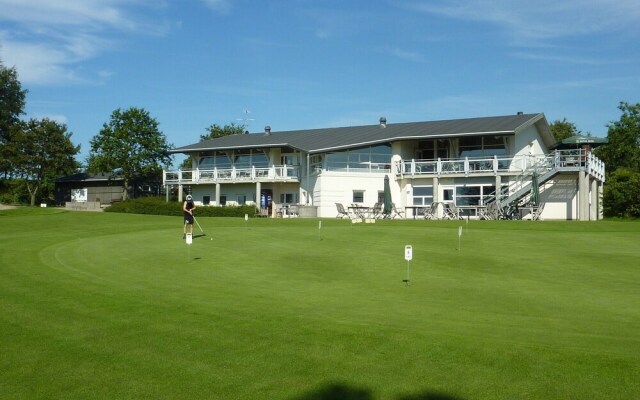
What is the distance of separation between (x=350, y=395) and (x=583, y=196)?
38347 mm

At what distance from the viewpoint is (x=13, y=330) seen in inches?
375

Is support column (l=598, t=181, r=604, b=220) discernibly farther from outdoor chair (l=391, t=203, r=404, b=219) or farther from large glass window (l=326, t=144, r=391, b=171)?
large glass window (l=326, t=144, r=391, b=171)

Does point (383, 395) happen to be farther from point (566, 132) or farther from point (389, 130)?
point (566, 132)

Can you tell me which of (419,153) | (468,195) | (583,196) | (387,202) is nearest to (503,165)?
(468,195)

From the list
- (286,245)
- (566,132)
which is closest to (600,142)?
(286,245)

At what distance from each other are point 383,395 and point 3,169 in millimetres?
74261

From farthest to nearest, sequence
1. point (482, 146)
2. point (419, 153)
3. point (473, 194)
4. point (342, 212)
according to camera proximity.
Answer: point (419, 153), point (482, 146), point (473, 194), point (342, 212)

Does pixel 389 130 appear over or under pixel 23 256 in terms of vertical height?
over

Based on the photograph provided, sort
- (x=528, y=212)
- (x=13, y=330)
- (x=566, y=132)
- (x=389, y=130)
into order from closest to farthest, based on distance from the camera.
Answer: (x=13, y=330) < (x=528, y=212) < (x=389, y=130) < (x=566, y=132)

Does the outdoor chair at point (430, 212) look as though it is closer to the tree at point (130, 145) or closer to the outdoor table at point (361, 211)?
the outdoor table at point (361, 211)

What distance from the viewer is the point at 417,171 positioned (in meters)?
47.6

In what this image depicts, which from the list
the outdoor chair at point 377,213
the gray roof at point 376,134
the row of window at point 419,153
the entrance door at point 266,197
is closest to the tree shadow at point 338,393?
the outdoor chair at point 377,213

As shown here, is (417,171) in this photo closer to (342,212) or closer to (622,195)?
(342,212)

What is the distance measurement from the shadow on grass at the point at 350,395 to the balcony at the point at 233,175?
45145 millimetres
